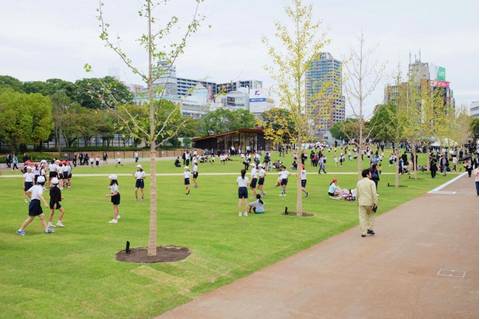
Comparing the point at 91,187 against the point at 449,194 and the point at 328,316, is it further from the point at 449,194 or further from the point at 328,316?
the point at 328,316

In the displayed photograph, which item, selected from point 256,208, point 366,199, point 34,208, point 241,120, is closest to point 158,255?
point 34,208

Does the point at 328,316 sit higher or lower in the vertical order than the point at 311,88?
lower

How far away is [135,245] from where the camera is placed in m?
12.8

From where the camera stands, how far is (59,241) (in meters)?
13.0

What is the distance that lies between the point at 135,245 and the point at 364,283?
6034 millimetres

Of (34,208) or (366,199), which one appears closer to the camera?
(34,208)

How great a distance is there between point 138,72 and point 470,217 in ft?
44.4

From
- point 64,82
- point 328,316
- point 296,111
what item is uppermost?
point 64,82

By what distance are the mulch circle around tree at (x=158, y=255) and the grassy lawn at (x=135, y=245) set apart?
24 cm

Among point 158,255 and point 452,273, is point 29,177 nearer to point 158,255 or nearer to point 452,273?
point 158,255

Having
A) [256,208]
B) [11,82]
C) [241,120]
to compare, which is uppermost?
[11,82]

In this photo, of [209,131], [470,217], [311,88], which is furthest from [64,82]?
[470,217]

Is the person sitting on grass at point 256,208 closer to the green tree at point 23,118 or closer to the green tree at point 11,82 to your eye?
the green tree at point 23,118

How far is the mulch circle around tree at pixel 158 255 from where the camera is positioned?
10961 mm
